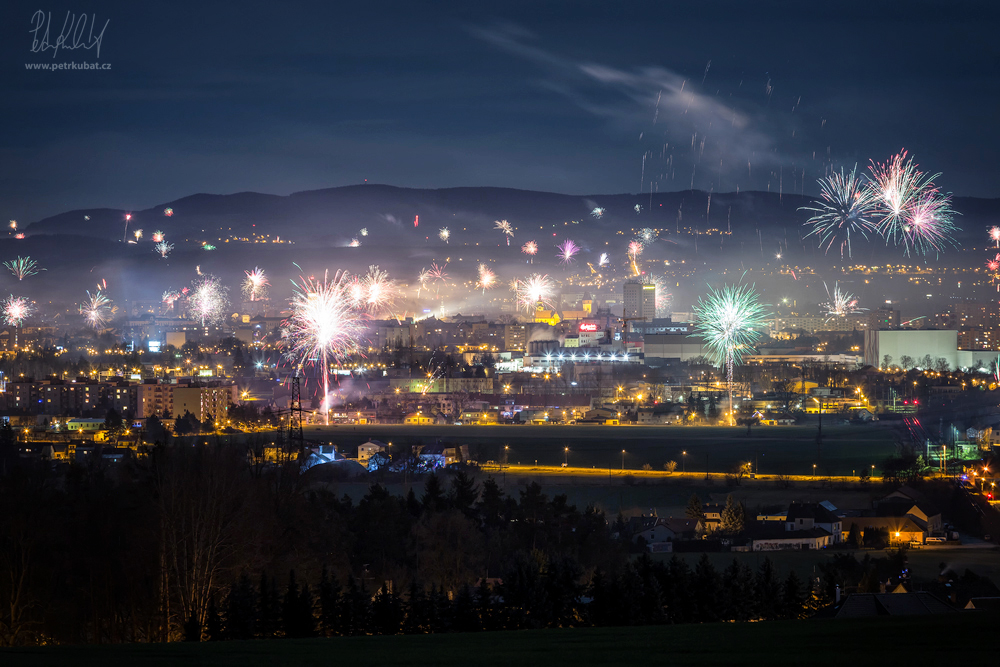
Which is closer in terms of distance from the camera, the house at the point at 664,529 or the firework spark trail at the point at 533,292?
the house at the point at 664,529

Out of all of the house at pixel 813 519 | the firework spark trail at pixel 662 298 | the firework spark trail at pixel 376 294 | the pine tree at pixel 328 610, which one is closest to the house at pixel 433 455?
the house at pixel 813 519

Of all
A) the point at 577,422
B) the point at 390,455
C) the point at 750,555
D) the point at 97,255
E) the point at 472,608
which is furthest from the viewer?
the point at 97,255

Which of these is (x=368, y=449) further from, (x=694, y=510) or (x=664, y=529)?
(x=664, y=529)

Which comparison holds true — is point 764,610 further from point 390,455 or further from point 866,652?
point 390,455

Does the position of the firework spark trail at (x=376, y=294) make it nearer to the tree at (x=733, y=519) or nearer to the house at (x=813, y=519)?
the tree at (x=733, y=519)

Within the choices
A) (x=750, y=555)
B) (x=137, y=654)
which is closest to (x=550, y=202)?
(x=750, y=555)
